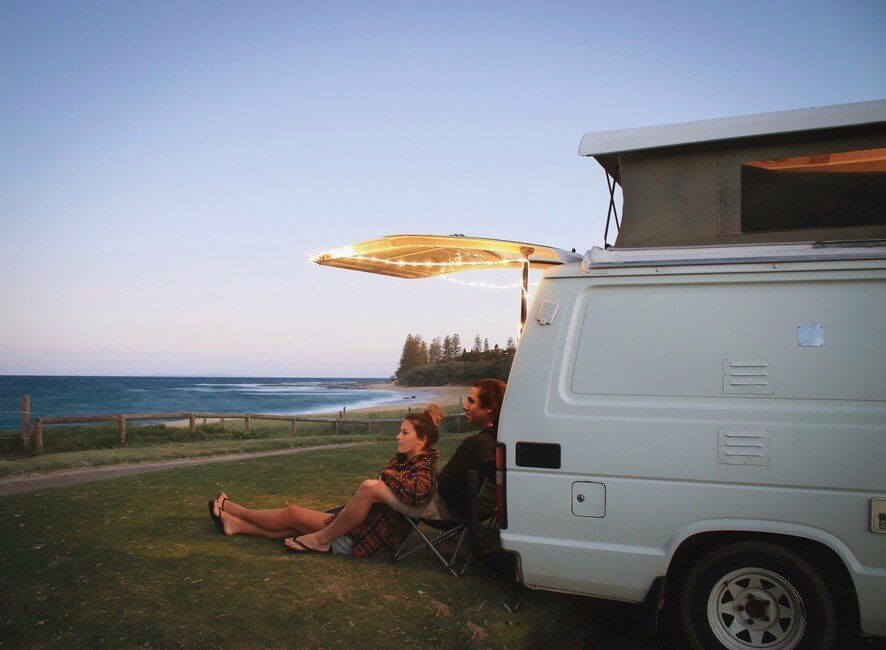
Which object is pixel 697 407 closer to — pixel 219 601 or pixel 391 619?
pixel 391 619

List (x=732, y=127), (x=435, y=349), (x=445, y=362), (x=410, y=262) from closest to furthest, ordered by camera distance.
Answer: (x=732, y=127) → (x=410, y=262) → (x=445, y=362) → (x=435, y=349)

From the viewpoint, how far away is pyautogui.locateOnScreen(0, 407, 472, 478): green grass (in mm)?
12555

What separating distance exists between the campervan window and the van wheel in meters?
2.06

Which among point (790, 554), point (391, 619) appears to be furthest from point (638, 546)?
point (391, 619)

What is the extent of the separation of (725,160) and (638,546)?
2.62 meters

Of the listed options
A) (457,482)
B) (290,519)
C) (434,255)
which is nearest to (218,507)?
(290,519)

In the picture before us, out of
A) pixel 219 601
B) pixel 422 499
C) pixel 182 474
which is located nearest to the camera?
pixel 219 601

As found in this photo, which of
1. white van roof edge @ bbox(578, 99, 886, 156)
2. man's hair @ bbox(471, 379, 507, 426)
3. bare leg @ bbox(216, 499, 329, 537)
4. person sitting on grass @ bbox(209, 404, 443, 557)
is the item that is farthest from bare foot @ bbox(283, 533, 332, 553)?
white van roof edge @ bbox(578, 99, 886, 156)

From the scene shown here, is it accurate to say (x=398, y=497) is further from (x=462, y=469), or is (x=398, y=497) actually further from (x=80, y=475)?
(x=80, y=475)

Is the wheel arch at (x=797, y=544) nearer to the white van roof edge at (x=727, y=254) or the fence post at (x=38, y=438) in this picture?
the white van roof edge at (x=727, y=254)

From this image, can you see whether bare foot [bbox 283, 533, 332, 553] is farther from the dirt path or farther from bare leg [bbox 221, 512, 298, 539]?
the dirt path

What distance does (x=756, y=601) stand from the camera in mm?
3086

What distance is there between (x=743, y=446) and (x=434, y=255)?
3.31 metres

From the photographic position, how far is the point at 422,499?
4594mm
